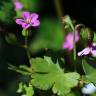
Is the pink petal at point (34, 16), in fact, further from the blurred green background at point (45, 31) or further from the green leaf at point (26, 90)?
the blurred green background at point (45, 31)

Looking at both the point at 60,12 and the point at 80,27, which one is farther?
the point at 60,12

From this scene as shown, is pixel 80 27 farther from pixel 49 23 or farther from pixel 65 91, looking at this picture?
pixel 49 23

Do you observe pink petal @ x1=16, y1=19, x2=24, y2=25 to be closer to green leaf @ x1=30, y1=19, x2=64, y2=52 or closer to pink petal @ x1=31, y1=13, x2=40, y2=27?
pink petal @ x1=31, y1=13, x2=40, y2=27

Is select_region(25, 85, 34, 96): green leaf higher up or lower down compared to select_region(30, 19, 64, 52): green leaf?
higher up

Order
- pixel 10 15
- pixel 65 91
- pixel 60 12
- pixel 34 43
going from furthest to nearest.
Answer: pixel 34 43
pixel 60 12
pixel 10 15
pixel 65 91

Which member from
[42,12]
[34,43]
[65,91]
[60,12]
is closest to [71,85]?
[65,91]

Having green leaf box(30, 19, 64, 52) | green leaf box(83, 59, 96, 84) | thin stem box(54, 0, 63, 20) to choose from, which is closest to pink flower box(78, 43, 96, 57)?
green leaf box(83, 59, 96, 84)
